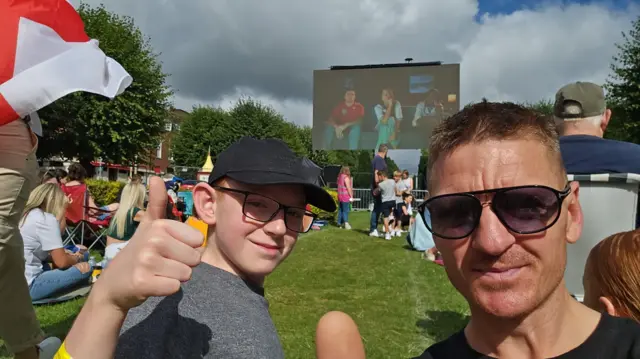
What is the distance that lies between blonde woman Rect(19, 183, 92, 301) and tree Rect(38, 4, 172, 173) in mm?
18918

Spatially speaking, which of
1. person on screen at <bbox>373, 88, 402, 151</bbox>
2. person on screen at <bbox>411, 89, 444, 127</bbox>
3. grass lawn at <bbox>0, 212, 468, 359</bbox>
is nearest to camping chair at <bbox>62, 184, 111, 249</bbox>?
grass lawn at <bbox>0, 212, 468, 359</bbox>

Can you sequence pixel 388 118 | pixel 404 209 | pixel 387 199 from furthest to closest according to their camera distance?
pixel 388 118, pixel 404 209, pixel 387 199

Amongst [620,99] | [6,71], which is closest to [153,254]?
[6,71]

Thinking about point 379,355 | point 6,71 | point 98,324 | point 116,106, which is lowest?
point 379,355

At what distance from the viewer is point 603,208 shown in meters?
2.35

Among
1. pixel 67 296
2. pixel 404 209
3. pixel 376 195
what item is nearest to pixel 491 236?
pixel 67 296

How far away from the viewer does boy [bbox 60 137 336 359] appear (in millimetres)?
939

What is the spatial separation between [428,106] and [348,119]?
149 inches

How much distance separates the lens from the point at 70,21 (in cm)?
235

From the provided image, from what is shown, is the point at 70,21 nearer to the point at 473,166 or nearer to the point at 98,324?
the point at 98,324

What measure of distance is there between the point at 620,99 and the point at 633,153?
29.0 meters

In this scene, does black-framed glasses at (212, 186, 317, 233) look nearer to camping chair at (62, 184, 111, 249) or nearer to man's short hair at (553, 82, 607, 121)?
man's short hair at (553, 82, 607, 121)

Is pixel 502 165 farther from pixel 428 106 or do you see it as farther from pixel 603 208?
pixel 428 106

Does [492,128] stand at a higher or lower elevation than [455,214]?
higher
